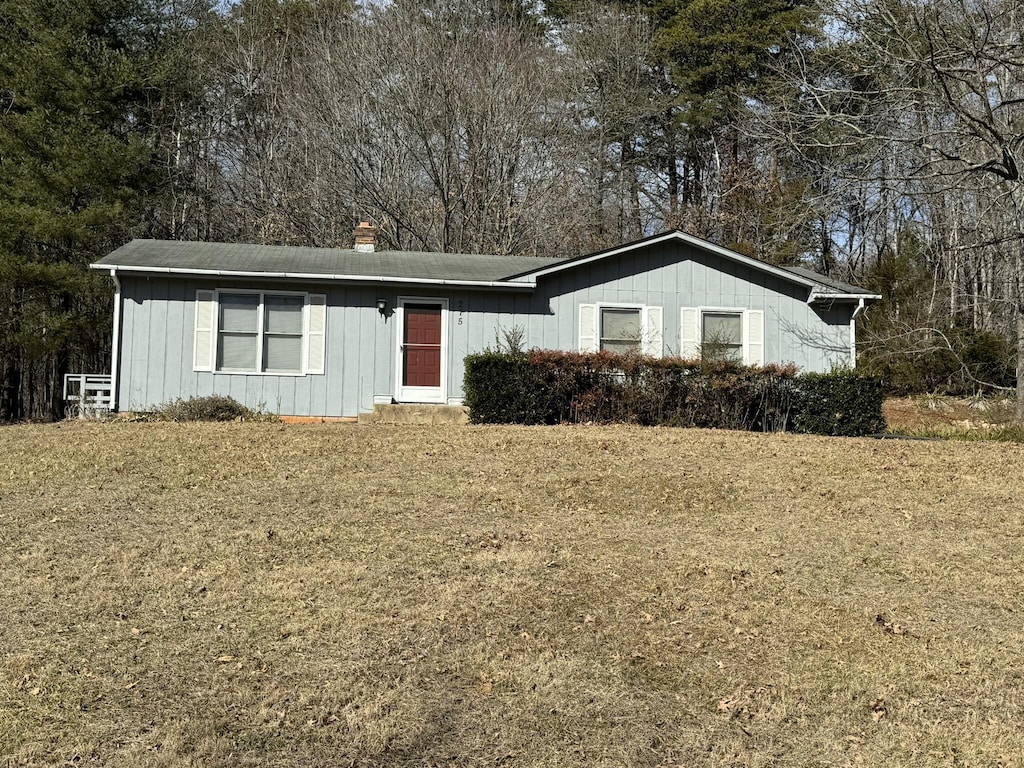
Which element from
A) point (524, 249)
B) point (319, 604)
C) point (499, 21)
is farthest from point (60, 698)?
point (499, 21)

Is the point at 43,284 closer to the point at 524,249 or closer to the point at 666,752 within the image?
the point at 524,249

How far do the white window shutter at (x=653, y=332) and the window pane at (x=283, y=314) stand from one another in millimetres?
6024

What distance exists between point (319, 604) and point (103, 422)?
30.3ft

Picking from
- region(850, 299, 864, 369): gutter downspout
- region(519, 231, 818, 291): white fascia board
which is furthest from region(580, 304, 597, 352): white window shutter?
region(850, 299, 864, 369): gutter downspout

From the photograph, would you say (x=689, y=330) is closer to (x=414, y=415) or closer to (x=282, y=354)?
(x=414, y=415)

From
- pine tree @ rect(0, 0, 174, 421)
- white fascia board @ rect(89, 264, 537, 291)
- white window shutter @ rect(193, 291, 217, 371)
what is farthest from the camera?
pine tree @ rect(0, 0, 174, 421)

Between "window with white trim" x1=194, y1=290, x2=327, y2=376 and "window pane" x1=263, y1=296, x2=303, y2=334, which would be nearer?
"window with white trim" x1=194, y1=290, x2=327, y2=376

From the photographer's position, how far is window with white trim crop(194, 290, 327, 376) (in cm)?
1407

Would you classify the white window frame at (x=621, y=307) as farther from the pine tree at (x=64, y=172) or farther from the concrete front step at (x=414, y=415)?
the pine tree at (x=64, y=172)

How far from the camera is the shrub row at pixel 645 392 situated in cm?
1262

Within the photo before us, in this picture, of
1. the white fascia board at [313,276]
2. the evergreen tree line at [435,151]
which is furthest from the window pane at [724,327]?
the evergreen tree line at [435,151]

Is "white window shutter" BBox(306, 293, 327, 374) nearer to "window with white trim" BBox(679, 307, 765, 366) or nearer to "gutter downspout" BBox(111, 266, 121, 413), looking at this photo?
"gutter downspout" BBox(111, 266, 121, 413)

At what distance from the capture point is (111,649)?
4.46m

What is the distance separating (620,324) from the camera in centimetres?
1521
